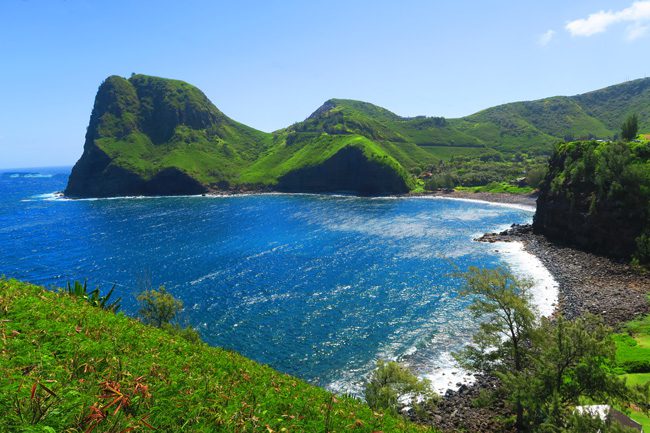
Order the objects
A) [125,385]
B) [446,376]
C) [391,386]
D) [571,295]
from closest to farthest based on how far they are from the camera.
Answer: [125,385] < [391,386] < [446,376] < [571,295]

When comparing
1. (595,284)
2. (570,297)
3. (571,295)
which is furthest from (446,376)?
(595,284)

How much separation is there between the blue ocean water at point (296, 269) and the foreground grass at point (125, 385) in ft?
69.4

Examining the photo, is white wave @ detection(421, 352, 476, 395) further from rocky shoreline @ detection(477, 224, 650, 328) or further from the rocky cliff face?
the rocky cliff face

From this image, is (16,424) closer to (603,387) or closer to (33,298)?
(33,298)

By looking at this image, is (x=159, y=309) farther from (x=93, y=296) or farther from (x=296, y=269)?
(x=296, y=269)

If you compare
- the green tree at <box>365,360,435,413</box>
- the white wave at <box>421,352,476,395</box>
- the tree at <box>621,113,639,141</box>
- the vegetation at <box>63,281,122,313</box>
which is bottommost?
the white wave at <box>421,352,476,395</box>

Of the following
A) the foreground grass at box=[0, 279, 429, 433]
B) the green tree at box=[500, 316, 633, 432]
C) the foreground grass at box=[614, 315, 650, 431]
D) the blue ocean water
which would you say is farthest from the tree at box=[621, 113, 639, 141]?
the foreground grass at box=[0, 279, 429, 433]

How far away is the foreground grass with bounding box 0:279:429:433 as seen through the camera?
7.48 m

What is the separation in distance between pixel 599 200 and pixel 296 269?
77.5m

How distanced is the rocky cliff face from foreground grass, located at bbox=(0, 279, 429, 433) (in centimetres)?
8865

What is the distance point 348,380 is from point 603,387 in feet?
89.0

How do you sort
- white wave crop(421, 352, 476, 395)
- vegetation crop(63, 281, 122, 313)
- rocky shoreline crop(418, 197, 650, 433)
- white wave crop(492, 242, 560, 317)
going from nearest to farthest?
vegetation crop(63, 281, 122, 313) < rocky shoreline crop(418, 197, 650, 433) < white wave crop(421, 352, 476, 395) < white wave crop(492, 242, 560, 317)

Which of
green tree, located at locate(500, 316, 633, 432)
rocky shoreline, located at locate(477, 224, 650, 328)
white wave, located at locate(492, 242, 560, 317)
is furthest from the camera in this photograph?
white wave, located at locate(492, 242, 560, 317)

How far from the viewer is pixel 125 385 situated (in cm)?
963
